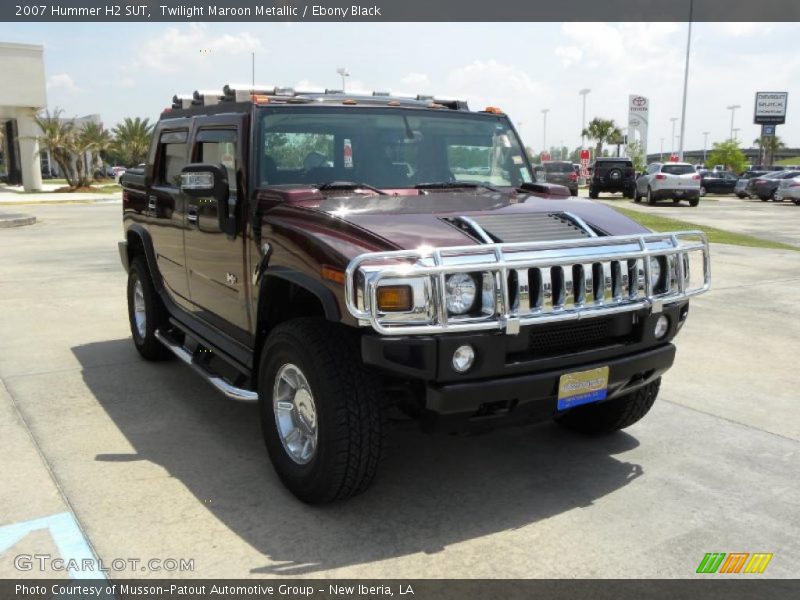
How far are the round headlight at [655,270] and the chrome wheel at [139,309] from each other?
4139mm

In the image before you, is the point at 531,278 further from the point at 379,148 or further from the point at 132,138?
the point at 132,138

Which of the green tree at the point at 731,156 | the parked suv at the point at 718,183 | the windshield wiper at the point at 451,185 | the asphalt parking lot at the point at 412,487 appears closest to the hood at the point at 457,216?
the windshield wiper at the point at 451,185

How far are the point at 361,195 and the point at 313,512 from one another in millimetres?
1637

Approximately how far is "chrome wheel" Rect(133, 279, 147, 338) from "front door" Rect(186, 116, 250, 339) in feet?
4.34

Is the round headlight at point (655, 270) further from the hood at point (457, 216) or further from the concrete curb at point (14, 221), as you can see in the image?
the concrete curb at point (14, 221)

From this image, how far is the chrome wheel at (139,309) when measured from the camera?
6.21 metres

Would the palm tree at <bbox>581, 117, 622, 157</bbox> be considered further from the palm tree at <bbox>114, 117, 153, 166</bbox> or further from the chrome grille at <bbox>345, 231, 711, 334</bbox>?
the chrome grille at <bbox>345, 231, 711, 334</bbox>

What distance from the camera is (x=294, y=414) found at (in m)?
3.72

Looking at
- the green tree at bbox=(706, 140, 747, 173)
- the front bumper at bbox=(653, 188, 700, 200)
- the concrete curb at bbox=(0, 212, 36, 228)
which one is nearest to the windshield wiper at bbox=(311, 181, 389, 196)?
the concrete curb at bbox=(0, 212, 36, 228)

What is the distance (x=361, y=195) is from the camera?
4004 millimetres

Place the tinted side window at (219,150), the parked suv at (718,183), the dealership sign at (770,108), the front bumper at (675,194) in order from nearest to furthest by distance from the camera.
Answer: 1. the tinted side window at (219,150)
2. the front bumper at (675,194)
3. the parked suv at (718,183)
4. the dealership sign at (770,108)

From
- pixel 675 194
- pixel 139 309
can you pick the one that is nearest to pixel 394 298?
pixel 139 309

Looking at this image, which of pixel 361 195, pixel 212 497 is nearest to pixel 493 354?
pixel 361 195

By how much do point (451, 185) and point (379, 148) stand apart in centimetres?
47
